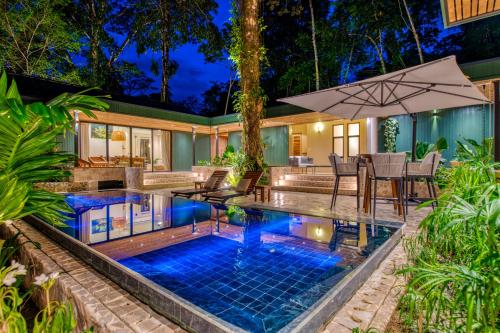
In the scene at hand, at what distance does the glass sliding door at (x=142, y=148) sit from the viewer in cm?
1503

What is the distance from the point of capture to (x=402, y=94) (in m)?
5.61

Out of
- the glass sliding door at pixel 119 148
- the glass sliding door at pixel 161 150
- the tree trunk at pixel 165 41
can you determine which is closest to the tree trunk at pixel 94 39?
the tree trunk at pixel 165 41

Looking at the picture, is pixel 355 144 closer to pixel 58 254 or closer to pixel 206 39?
pixel 206 39

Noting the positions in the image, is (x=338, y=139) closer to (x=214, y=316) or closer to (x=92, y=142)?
(x=92, y=142)

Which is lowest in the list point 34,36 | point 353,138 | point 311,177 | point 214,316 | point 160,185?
point 214,316

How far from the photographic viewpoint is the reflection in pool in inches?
90.3

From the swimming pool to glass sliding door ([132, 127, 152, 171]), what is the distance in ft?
30.9

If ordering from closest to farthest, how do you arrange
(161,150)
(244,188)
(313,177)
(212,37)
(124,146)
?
(244,188), (313,177), (124,146), (212,37), (161,150)

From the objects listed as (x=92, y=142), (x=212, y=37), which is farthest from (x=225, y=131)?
(x=92, y=142)

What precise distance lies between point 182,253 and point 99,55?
19.0m

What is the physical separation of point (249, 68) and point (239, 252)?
288 inches

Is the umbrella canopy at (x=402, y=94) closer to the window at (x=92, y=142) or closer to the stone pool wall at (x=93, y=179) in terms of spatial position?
the stone pool wall at (x=93, y=179)

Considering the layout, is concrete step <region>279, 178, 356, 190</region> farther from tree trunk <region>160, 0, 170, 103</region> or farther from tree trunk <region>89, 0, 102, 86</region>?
tree trunk <region>89, 0, 102, 86</region>

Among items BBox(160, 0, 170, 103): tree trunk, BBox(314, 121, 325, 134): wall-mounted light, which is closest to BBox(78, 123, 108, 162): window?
BBox(160, 0, 170, 103): tree trunk
